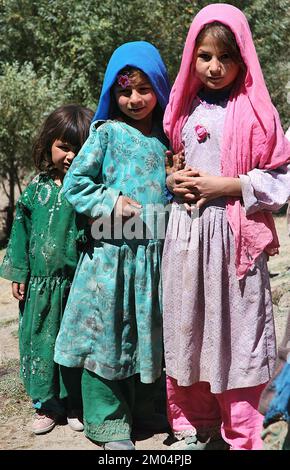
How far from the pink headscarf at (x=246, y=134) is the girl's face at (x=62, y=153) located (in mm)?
791

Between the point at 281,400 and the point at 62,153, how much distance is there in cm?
174

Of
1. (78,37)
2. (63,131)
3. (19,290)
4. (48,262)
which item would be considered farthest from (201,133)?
(78,37)

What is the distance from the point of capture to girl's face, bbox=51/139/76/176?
3289 millimetres

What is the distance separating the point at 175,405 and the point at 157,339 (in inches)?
12.0

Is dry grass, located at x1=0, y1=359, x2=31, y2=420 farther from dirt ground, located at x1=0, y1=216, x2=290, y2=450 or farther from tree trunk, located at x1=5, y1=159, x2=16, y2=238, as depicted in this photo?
tree trunk, located at x1=5, y1=159, x2=16, y2=238

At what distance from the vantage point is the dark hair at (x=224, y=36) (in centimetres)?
261

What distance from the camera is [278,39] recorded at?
1102cm

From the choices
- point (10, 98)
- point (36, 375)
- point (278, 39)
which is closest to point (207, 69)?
point (36, 375)

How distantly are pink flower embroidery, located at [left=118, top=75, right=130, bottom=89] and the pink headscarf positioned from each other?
0.85ft

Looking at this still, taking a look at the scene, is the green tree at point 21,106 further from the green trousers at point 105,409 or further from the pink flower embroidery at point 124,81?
the green trousers at point 105,409

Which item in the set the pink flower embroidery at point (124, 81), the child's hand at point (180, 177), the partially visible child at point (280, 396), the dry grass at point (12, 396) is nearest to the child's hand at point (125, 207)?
the child's hand at point (180, 177)

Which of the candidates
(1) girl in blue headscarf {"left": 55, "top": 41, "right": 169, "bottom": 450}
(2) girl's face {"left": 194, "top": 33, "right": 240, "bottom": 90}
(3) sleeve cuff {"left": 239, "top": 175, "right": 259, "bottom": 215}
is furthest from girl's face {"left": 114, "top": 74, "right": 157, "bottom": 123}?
(3) sleeve cuff {"left": 239, "top": 175, "right": 259, "bottom": 215}

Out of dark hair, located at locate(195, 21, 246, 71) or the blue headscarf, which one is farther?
the blue headscarf

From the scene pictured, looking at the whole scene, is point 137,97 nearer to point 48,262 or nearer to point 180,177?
point 180,177
